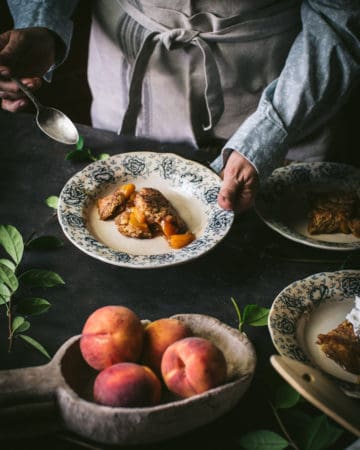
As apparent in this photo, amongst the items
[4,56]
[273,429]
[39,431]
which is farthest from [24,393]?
[4,56]

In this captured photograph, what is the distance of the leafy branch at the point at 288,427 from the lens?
0.77m

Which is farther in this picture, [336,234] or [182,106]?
[182,106]

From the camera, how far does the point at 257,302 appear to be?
1.03 m

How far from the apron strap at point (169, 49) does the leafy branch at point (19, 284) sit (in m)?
0.55

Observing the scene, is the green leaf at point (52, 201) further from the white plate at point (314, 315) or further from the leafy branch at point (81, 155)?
the white plate at point (314, 315)

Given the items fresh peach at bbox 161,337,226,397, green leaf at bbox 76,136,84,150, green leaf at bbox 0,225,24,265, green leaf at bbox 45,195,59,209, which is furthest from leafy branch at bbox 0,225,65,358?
green leaf at bbox 76,136,84,150

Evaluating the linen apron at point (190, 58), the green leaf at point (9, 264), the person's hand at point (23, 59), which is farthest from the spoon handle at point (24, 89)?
the green leaf at point (9, 264)

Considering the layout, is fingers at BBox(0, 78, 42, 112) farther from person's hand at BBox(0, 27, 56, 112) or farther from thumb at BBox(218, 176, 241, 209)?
thumb at BBox(218, 176, 241, 209)

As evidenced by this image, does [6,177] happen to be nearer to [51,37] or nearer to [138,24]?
[51,37]

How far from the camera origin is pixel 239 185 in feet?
3.97

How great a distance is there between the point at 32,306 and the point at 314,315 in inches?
20.0

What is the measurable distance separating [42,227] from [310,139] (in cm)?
83

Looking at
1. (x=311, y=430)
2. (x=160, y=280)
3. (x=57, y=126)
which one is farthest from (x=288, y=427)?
(x=57, y=126)

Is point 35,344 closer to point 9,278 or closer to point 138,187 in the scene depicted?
point 9,278
